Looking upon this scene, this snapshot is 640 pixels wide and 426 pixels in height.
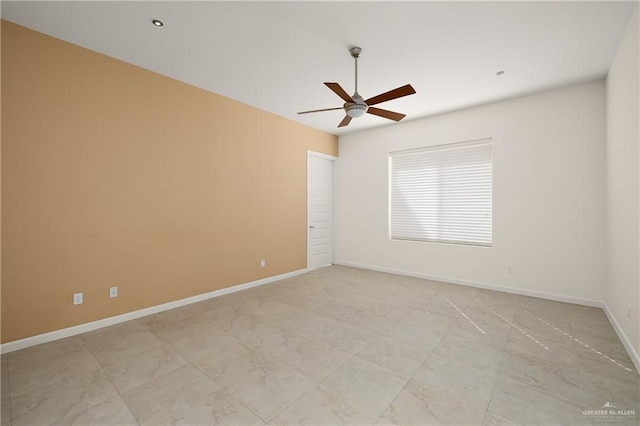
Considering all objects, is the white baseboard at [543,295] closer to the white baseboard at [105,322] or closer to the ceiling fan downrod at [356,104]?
the white baseboard at [105,322]

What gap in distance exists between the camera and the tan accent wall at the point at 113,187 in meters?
2.60

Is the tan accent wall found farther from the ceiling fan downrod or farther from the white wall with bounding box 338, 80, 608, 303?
the white wall with bounding box 338, 80, 608, 303

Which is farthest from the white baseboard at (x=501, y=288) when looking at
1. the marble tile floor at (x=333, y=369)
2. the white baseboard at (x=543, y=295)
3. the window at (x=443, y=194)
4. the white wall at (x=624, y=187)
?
the window at (x=443, y=194)

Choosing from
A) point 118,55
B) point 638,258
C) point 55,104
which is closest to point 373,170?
point 638,258

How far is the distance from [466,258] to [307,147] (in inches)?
142

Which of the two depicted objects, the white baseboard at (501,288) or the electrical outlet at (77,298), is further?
the white baseboard at (501,288)

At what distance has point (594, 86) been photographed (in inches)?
144

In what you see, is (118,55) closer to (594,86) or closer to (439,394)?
(439,394)

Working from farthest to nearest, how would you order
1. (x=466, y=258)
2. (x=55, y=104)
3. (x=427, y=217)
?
1. (x=427, y=217)
2. (x=466, y=258)
3. (x=55, y=104)

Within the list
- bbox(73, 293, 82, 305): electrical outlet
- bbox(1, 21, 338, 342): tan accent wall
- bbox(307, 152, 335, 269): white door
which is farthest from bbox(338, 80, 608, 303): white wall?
bbox(73, 293, 82, 305): electrical outlet

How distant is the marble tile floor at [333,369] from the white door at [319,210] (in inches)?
91.6

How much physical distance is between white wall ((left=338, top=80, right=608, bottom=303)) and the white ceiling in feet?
1.48

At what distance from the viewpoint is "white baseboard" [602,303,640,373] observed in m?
2.30

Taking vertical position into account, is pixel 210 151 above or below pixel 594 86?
below
